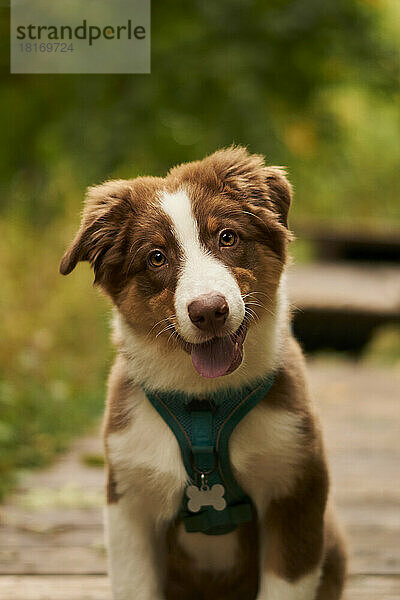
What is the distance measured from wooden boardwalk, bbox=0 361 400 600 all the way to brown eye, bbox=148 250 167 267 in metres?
1.46

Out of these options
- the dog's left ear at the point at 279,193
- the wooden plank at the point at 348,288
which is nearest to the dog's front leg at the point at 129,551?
the dog's left ear at the point at 279,193

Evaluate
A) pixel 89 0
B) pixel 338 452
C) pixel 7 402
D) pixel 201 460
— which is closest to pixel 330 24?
pixel 89 0

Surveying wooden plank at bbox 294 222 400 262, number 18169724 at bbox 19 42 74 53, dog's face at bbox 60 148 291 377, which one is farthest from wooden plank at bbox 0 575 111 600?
wooden plank at bbox 294 222 400 262

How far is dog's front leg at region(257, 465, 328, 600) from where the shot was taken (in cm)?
246

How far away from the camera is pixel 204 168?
8.31 ft

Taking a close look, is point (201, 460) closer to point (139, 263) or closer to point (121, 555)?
point (121, 555)

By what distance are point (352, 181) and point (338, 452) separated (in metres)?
11.0

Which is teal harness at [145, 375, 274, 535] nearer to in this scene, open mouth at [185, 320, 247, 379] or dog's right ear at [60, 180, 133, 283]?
open mouth at [185, 320, 247, 379]

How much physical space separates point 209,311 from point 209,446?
0.52 metres

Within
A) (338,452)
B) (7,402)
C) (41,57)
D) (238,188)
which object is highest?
(41,57)

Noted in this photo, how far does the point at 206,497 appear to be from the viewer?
250 cm

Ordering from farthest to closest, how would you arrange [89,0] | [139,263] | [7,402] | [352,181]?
[352,181] → [7,402] → [89,0] → [139,263]

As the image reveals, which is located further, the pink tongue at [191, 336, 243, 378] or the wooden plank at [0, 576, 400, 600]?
the wooden plank at [0, 576, 400, 600]

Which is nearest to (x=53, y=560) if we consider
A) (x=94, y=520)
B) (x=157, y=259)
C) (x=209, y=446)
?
(x=94, y=520)
